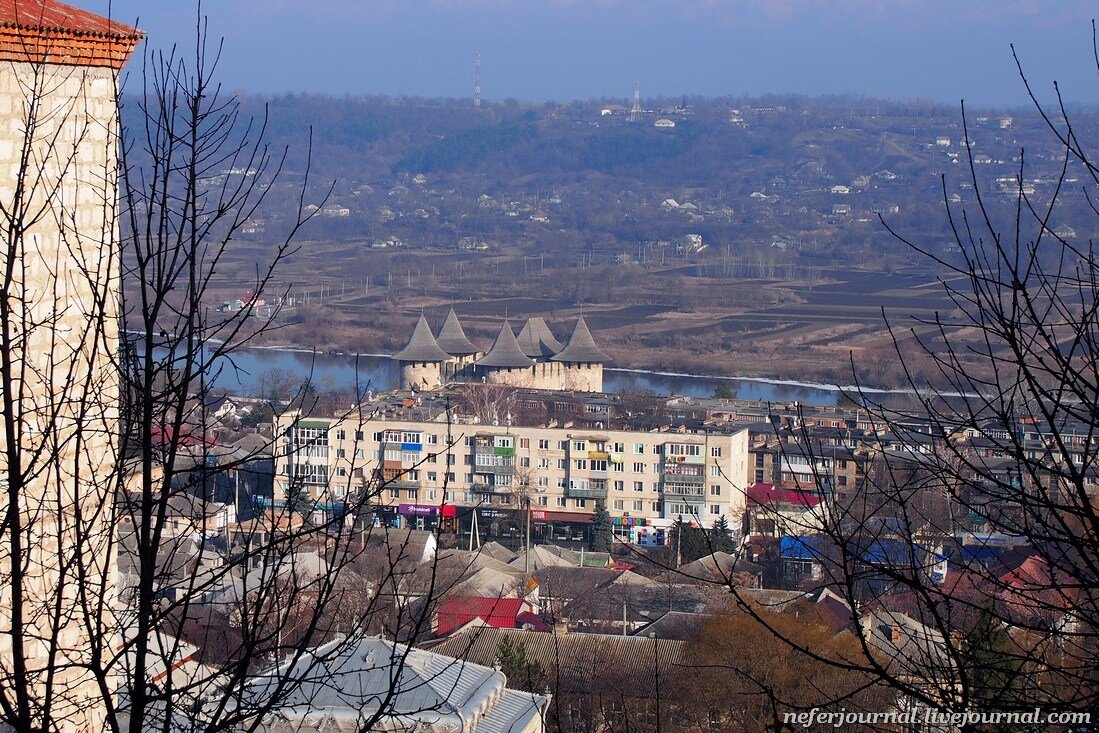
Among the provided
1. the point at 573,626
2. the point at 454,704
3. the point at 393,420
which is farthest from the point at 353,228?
the point at 454,704

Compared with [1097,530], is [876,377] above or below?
below

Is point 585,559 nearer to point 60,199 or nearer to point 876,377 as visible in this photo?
point 60,199

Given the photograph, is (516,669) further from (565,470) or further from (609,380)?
(609,380)

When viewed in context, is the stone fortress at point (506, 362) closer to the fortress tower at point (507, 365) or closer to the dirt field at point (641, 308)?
the fortress tower at point (507, 365)

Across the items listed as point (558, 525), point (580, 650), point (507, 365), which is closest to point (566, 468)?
point (558, 525)

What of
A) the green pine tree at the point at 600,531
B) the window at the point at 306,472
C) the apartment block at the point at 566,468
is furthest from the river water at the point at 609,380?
the window at the point at 306,472

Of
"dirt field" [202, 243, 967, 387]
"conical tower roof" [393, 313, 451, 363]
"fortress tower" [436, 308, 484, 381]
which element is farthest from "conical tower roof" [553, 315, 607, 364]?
"dirt field" [202, 243, 967, 387]

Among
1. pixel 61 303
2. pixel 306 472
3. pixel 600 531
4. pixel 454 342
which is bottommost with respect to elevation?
pixel 454 342
